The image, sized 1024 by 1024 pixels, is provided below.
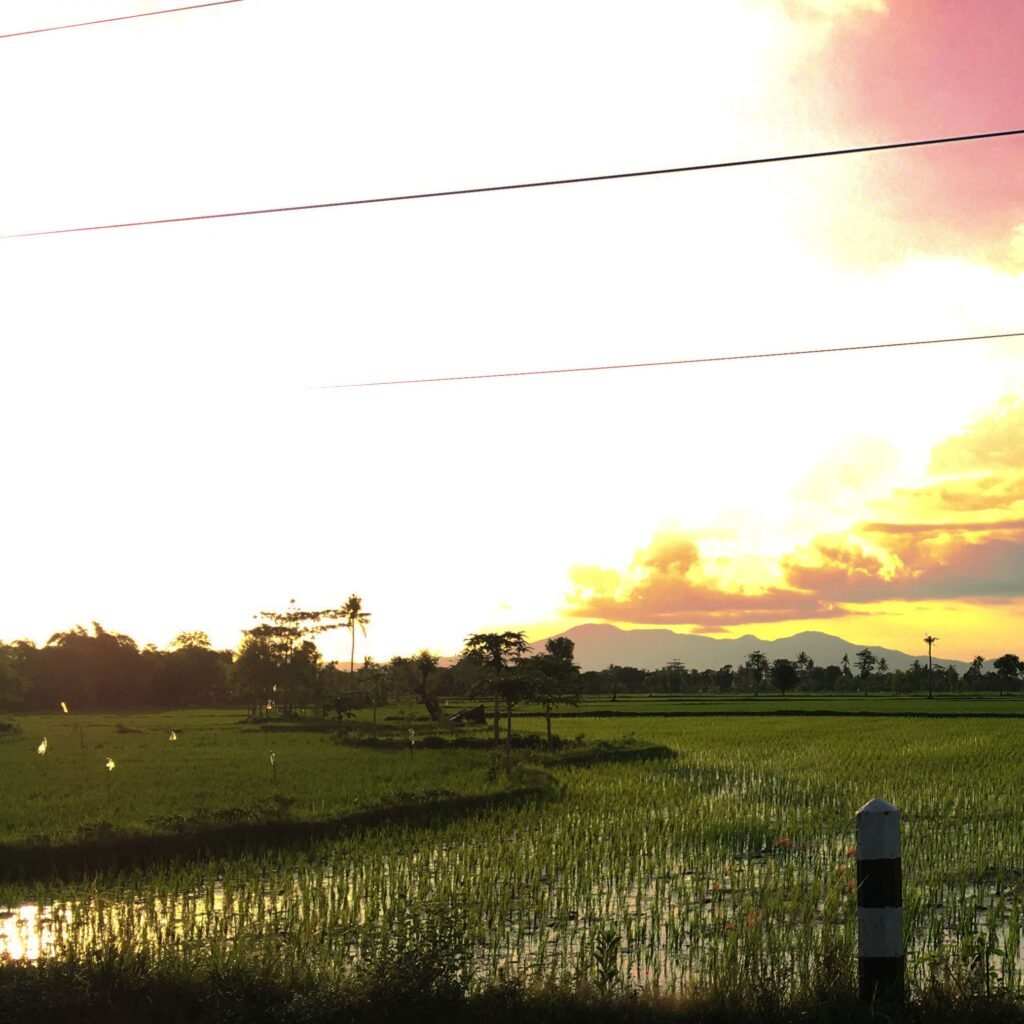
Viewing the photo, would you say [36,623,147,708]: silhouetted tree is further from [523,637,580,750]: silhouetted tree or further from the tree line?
[523,637,580,750]: silhouetted tree

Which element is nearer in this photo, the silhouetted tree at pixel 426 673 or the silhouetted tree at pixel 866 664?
the silhouetted tree at pixel 426 673

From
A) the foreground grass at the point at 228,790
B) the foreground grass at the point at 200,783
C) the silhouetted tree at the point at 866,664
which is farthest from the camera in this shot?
the silhouetted tree at the point at 866,664

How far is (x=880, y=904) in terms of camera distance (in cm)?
455

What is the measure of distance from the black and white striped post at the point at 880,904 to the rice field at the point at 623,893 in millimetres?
433

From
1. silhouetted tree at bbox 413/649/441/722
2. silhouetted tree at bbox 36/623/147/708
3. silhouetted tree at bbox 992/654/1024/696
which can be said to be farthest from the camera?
silhouetted tree at bbox 992/654/1024/696

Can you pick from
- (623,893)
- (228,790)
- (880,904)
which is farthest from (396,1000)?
(228,790)

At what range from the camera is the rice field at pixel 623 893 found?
632 centimetres

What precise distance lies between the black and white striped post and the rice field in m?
0.43

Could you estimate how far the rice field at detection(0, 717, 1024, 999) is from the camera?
20.7ft

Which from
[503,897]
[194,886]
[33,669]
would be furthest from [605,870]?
[33,669]

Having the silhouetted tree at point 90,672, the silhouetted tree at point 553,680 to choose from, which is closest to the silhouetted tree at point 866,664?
the silhouetted tree at point 90,672

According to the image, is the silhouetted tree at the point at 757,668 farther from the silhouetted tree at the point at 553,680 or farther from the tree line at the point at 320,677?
the silhouetted tree at the point at 553,680

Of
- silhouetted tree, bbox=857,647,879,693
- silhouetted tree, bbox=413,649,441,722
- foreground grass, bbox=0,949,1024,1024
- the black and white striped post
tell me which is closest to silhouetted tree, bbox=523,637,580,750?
silhouetted tree, bbox=413,649,441,722

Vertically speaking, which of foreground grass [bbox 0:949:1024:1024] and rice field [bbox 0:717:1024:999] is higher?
foreground grass [bbox 0:949:1024:1024]
